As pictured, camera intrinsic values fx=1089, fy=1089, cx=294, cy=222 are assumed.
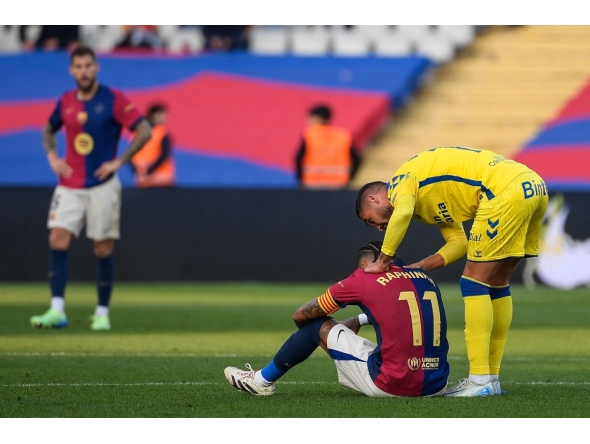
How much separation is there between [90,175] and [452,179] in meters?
4.04

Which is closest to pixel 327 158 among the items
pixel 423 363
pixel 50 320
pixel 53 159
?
pixel 53 159

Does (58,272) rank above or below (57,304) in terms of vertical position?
above

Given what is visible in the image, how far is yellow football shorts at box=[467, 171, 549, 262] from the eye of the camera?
5.43 meters

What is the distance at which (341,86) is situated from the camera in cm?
1841

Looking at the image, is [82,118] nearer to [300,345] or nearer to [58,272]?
[58,272]

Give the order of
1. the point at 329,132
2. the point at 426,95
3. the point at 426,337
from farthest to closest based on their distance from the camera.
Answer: the point at 426,95 → the point at 329,132 → the point at 426,337

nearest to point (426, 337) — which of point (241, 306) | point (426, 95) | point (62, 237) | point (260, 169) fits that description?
point (62, 237)

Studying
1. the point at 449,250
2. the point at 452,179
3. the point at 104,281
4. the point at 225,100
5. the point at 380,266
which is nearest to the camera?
the point at 380,266

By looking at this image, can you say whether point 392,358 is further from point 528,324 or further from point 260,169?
point 260,169

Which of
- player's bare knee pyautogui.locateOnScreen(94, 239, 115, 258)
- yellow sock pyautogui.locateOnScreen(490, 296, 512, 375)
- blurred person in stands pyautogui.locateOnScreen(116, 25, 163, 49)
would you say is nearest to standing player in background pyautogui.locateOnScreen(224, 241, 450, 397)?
yellow sock pyautogui.locateOnScreen(490, 296, 512, 375)

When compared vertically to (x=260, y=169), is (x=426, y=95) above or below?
above

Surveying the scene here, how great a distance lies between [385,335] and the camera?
5086 mm

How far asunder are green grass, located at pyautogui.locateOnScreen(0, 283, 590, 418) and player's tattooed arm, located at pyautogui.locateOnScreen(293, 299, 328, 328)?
0.40 m

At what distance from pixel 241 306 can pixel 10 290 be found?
3.13m
